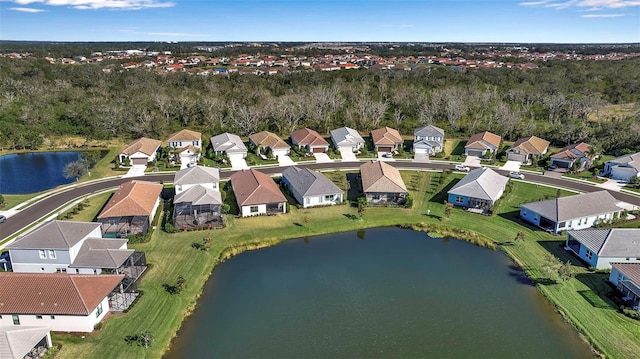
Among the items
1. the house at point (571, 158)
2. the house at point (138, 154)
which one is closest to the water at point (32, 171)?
the house at point (138, 154)

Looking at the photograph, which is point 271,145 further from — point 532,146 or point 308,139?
point 532,146

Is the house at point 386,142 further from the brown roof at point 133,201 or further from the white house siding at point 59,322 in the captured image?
the white house siding at point 59,322

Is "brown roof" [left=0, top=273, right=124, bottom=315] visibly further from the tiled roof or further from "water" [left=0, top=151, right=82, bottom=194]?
"water" [left=0, top=151, right=82, bottom=194]

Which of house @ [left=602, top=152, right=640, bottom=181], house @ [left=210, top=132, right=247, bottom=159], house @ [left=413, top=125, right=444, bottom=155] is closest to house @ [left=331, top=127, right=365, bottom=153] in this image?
house @ [left=413, top=125, right=444, bottom=155]

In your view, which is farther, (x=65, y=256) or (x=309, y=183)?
(x=309, y=183)

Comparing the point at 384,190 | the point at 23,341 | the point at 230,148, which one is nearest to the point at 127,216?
the point at 23,341

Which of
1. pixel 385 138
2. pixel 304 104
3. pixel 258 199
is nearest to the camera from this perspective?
pixel 258 199

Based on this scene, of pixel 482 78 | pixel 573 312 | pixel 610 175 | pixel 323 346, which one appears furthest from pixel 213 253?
pixel 482 78

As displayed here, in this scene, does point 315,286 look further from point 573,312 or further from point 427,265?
point 573,312
